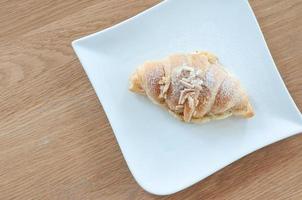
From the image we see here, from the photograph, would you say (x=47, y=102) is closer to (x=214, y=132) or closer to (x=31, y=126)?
(x=31, y=126)

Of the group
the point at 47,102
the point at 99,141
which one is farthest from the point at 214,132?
the point at 47,102
